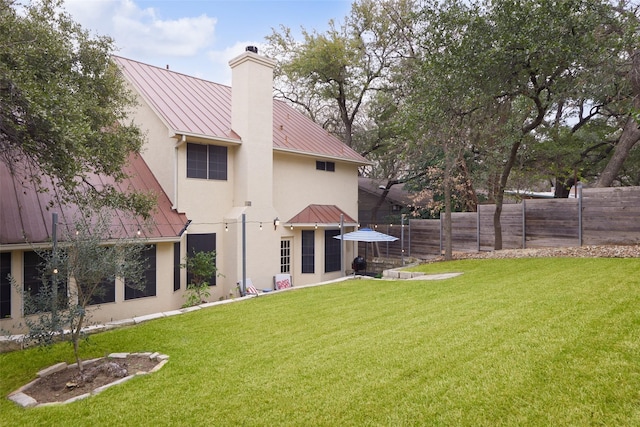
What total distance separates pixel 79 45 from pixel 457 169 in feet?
49.0

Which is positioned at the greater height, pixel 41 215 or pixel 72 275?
pixel 41 215

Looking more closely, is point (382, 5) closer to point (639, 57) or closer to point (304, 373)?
point (639, 57)

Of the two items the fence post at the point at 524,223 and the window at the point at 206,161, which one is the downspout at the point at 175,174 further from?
the fence post at the point at 524,223

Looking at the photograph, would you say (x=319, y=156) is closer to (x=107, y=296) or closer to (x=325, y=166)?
(x=325, y=166)

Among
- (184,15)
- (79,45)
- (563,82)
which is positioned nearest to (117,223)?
(79,45)

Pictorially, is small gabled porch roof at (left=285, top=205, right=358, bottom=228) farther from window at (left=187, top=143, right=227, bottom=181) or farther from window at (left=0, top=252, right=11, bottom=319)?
window at (left=0, top=252, right=11, bottom=319)

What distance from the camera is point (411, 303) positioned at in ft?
24.5

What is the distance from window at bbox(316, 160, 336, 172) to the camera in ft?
52.6

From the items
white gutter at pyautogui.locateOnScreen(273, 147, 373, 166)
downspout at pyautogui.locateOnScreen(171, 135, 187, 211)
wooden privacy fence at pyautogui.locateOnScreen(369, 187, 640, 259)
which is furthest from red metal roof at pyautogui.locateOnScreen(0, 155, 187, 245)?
wooden privacy fence at pyautogui.locateOnScreen(369, 187, 640, 259)

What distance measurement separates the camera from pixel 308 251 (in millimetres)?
14953

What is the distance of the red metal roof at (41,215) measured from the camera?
26.5ft

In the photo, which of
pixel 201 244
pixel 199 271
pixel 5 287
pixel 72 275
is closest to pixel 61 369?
pixel 72 275

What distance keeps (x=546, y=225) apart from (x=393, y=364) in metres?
11.6

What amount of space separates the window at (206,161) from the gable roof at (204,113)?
1.83 feet
